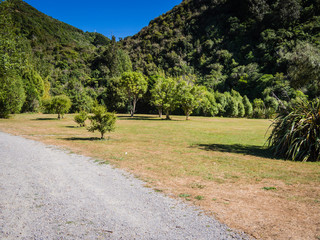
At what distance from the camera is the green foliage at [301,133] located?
384 inches

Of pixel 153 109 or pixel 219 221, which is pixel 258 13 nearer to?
pixel 153 109

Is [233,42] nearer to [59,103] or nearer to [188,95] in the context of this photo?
[188,95]

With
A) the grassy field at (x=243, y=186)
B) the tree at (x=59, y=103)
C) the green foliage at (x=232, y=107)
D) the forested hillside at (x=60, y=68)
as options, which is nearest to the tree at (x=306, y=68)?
the grassy field at (x=243, y=186)

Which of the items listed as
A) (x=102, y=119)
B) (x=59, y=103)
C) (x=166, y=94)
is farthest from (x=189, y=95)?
(x=102, y=119)

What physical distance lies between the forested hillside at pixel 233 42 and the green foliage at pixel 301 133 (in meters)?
51.3

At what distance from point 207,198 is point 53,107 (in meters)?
36.8

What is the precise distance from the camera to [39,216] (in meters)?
4.00

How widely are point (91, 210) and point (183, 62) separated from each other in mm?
111837

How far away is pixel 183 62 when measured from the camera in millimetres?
109750

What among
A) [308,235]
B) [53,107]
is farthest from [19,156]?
[53,107]

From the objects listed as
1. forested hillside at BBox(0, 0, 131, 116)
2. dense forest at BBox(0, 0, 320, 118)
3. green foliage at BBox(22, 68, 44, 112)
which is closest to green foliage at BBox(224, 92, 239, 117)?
dense forest at BBox(0, 0, 320, 118)

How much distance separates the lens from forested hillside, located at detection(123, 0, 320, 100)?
79.4 m

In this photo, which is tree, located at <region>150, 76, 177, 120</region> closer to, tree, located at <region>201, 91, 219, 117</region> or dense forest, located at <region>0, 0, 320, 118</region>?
dense forest, located at <region>0, 0, 320, 118</region>

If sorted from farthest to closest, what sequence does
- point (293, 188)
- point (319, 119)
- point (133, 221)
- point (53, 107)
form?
point (53, 107) < point (319, 119) < point (293, 188) < point (133, 221)
